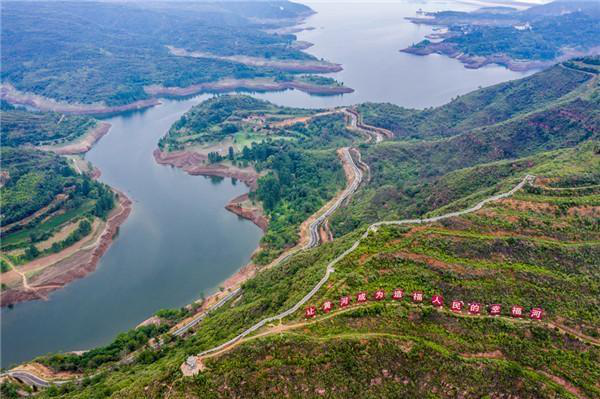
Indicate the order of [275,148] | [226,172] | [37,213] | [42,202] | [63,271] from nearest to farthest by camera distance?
[63,271]
[37,213]
[42,202]
[226,172]
[275,148]

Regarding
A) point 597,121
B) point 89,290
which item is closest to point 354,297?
point 89,290

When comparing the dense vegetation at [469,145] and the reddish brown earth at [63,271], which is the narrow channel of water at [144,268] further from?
the dense vegetation at [469,145]

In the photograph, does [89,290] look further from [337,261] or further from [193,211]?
[337,261]

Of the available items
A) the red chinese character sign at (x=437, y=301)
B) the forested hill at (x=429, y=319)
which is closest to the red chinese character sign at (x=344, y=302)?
the forested hill at (x=429, y=319)

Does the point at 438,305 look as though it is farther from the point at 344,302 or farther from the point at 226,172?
the point at 226,172

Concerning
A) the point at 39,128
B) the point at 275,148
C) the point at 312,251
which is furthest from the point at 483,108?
the point at 39,128
